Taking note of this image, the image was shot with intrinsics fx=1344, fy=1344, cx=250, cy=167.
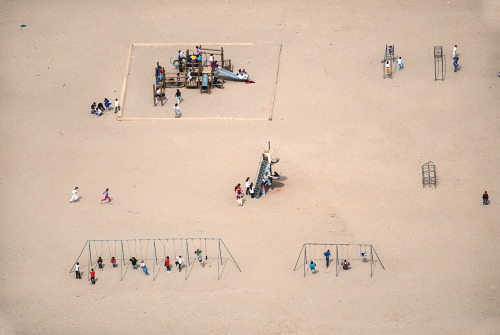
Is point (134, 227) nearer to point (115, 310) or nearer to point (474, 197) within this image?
point (115, 310)

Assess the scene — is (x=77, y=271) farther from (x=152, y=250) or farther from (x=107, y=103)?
(x=107, y=103)

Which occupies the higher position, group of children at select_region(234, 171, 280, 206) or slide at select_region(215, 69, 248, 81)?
slide at select_region(215, 69, 248, 81)

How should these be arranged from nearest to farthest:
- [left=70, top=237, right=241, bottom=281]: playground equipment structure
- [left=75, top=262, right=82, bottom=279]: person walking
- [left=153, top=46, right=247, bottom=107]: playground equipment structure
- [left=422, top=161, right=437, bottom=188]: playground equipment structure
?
[left=75, top=262, right=82, bottom=279]: person walking, [left=70, top=237, right=241, bottom=281]: playground equipment structure, [left=422, top=161, right=437, bottom=188]: playground equipment structure, [left=153, top=46, right=247, bottom=107]: playground equipment structure

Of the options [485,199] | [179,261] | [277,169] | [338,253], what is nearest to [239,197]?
[277,169]

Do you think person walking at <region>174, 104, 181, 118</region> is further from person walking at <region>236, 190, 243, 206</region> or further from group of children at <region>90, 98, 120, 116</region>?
person walking at <region>236, 190, 243, 206</region>

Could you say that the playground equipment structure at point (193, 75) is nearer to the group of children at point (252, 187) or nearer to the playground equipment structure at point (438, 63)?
the group of children at point (252, 187)

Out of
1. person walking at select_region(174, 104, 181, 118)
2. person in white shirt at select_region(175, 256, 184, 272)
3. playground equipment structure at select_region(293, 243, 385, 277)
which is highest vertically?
person walking at select_region(174, 104, 181, 118)

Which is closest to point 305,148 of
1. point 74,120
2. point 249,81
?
point 249,81

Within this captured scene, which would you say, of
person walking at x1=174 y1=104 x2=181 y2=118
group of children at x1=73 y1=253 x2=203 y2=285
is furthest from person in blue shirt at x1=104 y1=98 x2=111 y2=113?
group of children at x1=73 y1=253 x2=203 y2=285
